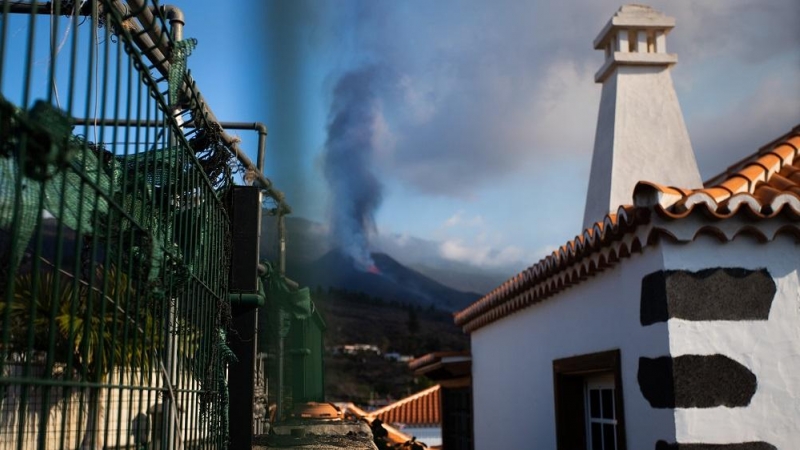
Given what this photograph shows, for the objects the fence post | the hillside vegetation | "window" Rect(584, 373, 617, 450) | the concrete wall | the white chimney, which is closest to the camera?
the fence post

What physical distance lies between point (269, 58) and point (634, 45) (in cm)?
710

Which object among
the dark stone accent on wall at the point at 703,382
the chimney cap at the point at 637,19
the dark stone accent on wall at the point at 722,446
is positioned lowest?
the dark stone accent on wall at the point at 722,446

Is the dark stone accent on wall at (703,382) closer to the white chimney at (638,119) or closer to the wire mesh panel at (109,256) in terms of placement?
the wire mesh panel at (109,256)

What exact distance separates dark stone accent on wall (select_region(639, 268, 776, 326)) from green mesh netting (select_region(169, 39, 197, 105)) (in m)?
2.33

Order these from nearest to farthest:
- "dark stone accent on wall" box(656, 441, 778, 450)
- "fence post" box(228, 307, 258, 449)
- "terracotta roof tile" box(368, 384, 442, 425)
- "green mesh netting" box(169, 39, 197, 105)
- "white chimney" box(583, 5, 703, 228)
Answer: "green mesh netting" box(169, 39, 197, 105)
"fence post" box(228, 307, 258, 449)
"dark stone accent on wall" box(656, 441, 778, 450)
"white chimney" box(583, 5, 703, 228)
"terracotta roof tile" box(368, 384, 442, 425)

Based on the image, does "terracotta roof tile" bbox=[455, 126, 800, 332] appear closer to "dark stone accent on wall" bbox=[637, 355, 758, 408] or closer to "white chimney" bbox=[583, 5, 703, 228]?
"dark stone accent on wall" bbox=[637, 355, 758, 408]

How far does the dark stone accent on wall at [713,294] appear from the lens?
140 inches

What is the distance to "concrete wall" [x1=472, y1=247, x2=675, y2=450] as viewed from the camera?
378cm

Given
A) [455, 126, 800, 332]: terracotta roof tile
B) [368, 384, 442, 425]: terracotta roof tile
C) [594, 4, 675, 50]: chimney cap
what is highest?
[594, 4, 675, 50]: chimney cap

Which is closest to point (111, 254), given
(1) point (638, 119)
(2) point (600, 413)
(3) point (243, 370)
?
(3) point (243, 370)

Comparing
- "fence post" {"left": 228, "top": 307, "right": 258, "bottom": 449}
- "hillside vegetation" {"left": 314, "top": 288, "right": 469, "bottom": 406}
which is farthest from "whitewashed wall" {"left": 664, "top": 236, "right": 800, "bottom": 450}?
"hillside vegetation" {"left": 314, "top": 288, "right": 469, "bottom": 406}

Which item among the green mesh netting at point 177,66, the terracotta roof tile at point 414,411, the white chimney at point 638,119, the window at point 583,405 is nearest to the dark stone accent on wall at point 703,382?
the window at point 583,405

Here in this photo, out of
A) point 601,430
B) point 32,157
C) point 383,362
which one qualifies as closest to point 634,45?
point 601,430

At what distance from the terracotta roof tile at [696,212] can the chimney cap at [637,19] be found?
3.18m
